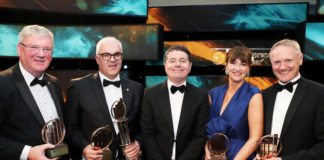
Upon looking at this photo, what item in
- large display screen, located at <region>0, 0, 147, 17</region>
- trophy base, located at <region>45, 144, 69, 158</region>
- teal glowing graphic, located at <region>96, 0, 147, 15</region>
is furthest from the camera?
teal glowing graphic, located at <region>96, 0, 147, 15</region>

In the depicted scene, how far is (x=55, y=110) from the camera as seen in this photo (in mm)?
2857

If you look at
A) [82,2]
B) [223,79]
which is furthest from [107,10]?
[223,79]

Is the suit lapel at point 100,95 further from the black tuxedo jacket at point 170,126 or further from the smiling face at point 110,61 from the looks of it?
the black tuxedo jacket at point 170,126

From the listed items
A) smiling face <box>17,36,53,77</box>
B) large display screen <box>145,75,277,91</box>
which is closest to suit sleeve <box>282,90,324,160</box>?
smiling face <box>17,36,53,77</box>

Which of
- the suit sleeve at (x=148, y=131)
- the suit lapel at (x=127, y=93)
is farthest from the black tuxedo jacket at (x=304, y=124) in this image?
the suit lapel at (x=127, y=93)

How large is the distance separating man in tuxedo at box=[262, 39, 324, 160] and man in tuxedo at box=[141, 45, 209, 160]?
27.1 inches

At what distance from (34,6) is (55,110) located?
5.00 metres

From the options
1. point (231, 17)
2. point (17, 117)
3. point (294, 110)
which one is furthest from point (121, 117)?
point (231, 17)

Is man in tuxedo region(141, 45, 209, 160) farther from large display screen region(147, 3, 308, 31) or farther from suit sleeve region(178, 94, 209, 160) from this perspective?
large display screen region(147, 3, 308, 31)

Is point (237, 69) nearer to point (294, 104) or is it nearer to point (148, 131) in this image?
point (294, 104)

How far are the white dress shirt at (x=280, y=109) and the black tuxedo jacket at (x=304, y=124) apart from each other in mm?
64

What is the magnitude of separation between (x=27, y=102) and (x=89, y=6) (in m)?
5.03

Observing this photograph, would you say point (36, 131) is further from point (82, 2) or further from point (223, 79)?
point (223, 79)

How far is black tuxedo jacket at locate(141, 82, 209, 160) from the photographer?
2998mm
